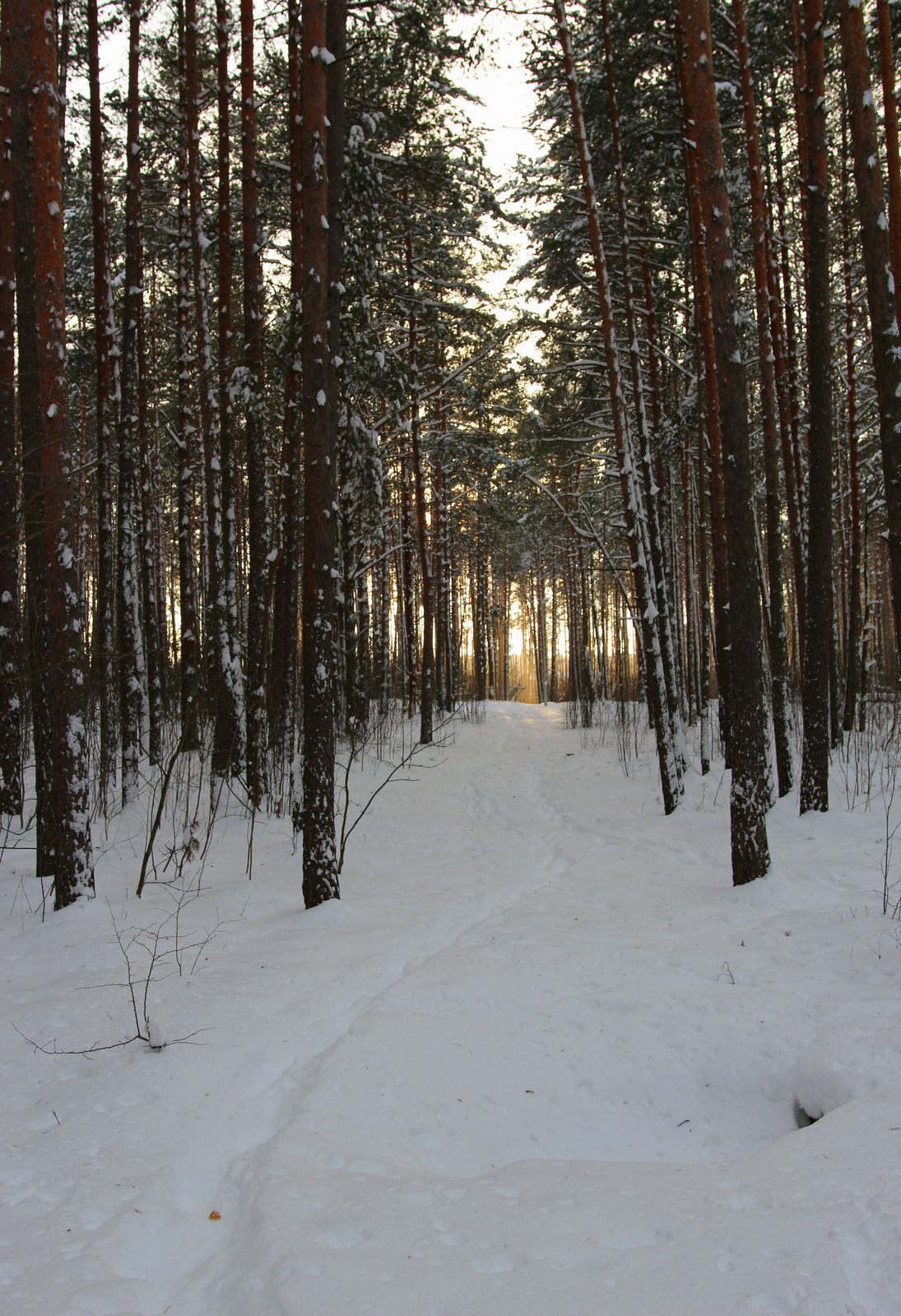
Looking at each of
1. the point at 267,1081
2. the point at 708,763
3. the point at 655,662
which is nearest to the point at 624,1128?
the point at 267,1081

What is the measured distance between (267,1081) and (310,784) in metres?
2.60

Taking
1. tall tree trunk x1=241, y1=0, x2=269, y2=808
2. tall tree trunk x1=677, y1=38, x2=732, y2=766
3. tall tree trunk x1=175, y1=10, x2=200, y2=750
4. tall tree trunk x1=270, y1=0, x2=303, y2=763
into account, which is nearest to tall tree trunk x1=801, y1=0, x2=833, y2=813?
tall tree trunk x1=677, y1=38, x2=732, y2=766

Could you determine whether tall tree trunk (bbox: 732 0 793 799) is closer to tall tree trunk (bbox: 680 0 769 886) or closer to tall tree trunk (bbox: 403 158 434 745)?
tall tree trunk (bbox: 680 0 769 886)

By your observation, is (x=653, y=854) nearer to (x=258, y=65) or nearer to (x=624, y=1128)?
(x=624, y=1128)

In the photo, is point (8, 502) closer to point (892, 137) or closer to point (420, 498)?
point (420, 498)

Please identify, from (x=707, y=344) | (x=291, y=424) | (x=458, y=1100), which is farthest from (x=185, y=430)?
(x=458, y=1100)

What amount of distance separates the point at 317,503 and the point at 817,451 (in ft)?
18.1

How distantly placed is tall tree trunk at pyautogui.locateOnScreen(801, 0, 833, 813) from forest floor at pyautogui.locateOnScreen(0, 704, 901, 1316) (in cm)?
167

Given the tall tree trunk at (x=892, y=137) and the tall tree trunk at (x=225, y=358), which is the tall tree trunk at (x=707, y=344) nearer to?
the tall tree trunk at (x=892, y=137)

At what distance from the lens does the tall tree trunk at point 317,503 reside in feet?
18.8

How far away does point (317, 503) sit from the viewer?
19.3ft

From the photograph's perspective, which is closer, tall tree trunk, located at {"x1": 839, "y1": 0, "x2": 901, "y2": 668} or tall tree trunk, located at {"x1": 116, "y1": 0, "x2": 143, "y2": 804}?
tall tree trunk, located at {"x1": 839, "y1": 0, "x2": 901, "y2": 668}

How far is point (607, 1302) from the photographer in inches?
82.2

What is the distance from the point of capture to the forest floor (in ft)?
7.32
